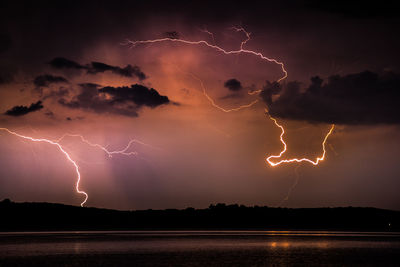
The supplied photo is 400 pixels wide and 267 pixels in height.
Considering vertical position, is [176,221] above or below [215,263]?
above

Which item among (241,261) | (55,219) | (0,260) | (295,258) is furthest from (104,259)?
(55,219)

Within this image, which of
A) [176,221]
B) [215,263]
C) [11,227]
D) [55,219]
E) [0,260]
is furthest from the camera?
[176,221]

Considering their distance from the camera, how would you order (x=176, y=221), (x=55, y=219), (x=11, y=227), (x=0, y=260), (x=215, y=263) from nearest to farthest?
1. (x=215, y=263)
2. (x=0, y=260)
3. (x=11, y=227)
4. (x=55, y=219)
5. (x=176, y=221)

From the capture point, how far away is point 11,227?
122688mm

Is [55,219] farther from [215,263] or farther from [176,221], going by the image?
[215,263]

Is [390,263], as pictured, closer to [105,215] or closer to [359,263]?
[359,263]

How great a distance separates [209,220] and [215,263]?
4735 inches

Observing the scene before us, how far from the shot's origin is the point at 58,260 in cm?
3238

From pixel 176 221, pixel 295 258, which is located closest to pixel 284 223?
pixel 176 221

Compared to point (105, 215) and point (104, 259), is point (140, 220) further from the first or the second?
point (104, 259)

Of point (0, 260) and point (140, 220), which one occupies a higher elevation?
point (140, 220)

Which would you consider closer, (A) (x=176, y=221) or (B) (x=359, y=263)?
(B) (x=359, y=263)

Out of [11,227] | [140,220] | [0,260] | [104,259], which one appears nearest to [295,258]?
[104,259]

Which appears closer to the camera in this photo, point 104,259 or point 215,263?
point 215,263
